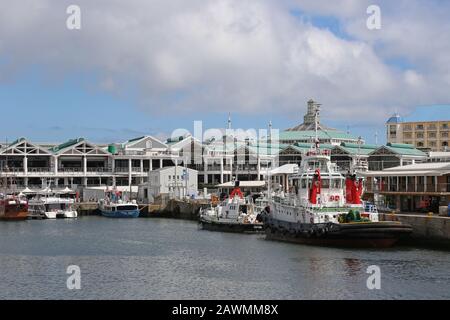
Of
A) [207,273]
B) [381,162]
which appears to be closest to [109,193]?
[381,162]

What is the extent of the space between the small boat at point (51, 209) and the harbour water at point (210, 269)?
34222 millimetres

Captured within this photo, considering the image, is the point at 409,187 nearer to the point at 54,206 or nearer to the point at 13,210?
the point at 13,210

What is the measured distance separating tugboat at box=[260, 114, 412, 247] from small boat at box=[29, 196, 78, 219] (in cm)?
4296

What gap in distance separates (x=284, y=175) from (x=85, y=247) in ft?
150

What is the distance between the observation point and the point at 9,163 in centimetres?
12262

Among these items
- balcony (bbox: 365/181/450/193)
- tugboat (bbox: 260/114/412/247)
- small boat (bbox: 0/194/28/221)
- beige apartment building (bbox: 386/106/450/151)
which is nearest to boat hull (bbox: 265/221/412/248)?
tugboat (bbox: 260/114/412/247)

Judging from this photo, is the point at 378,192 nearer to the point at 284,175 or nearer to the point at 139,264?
the point at 284,175

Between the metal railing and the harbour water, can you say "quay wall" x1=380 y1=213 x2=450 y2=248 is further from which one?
the metal railing

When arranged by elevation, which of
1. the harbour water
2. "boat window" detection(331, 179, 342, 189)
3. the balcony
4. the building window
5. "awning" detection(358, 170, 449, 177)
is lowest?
the harbour water

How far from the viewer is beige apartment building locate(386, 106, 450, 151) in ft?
510

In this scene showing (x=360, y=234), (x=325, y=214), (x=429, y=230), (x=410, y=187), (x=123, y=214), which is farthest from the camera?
(x=123, y=214)

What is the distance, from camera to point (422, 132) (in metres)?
158

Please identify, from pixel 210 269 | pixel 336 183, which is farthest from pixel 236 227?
pixel 210 269

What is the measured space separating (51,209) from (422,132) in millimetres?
87349
